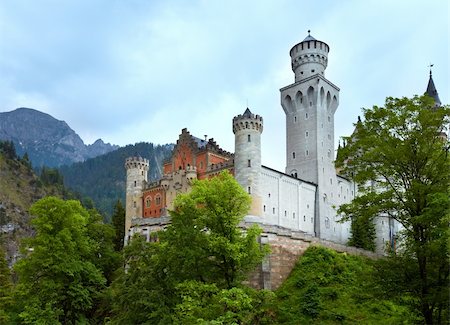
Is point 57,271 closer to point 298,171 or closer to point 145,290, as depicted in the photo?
point 145,290

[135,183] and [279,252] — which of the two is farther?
[135,183]

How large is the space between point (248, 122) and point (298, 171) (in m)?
13.7

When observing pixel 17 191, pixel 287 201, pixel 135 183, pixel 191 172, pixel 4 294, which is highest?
pixel 17 191

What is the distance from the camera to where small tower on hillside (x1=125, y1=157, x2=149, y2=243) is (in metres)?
67.6

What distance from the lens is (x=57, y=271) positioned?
39719 mm

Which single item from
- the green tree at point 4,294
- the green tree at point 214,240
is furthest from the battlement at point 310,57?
the green tree at point 4,294

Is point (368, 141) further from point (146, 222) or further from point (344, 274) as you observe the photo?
point (146, 222)

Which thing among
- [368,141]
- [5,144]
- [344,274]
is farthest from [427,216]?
[5,144]

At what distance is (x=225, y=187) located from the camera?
32938 mm

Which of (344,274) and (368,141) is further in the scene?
(344,274)

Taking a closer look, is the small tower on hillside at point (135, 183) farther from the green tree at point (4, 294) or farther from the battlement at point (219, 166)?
the green tree at point (4, 294)

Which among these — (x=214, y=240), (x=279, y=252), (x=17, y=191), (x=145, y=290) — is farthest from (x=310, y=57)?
(x=17, y=191)

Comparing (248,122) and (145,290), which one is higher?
(248,122)

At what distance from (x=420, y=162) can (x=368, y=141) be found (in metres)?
2.17
